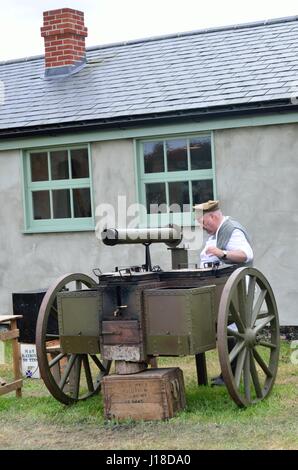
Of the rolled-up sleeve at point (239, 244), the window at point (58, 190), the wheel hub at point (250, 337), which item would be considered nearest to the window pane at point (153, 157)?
the window at point (58, 190)

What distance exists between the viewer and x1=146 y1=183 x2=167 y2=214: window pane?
40.8 ft

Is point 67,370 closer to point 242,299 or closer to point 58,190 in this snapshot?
point 242,299

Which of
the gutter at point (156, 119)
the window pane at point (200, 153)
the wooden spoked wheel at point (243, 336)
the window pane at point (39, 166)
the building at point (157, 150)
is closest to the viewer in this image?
the wooden spoked wheel at point (243, 336)

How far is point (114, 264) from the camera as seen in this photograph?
41.9 feet

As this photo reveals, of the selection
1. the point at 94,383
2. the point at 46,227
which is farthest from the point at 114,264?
the point at 94,383

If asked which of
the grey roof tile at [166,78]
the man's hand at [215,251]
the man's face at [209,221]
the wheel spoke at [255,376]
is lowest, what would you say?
the wheel spoke at [255,376]

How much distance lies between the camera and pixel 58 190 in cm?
Answer: 1331

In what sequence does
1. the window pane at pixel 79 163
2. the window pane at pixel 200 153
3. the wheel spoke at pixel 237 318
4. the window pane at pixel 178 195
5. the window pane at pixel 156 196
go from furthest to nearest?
the window pane at pixel 79 163
the window pane at pixel 156 196
the window pane at pixel 178 195
the window pane at pixel 200 153
the wheel spoke at pixel 237 318

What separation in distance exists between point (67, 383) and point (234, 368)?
5.65 ft

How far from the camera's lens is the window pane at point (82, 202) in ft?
42.9

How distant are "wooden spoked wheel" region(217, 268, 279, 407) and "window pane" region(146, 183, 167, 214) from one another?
4116mm

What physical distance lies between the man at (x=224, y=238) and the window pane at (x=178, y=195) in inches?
142

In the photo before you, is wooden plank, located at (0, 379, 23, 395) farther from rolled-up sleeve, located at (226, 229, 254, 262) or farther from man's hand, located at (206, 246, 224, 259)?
rolled-up sleeve, located at (226, 229, 254, 262)

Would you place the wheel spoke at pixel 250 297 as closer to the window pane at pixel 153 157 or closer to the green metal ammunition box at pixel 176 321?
the green metal ammunition box at pixel 176 321
